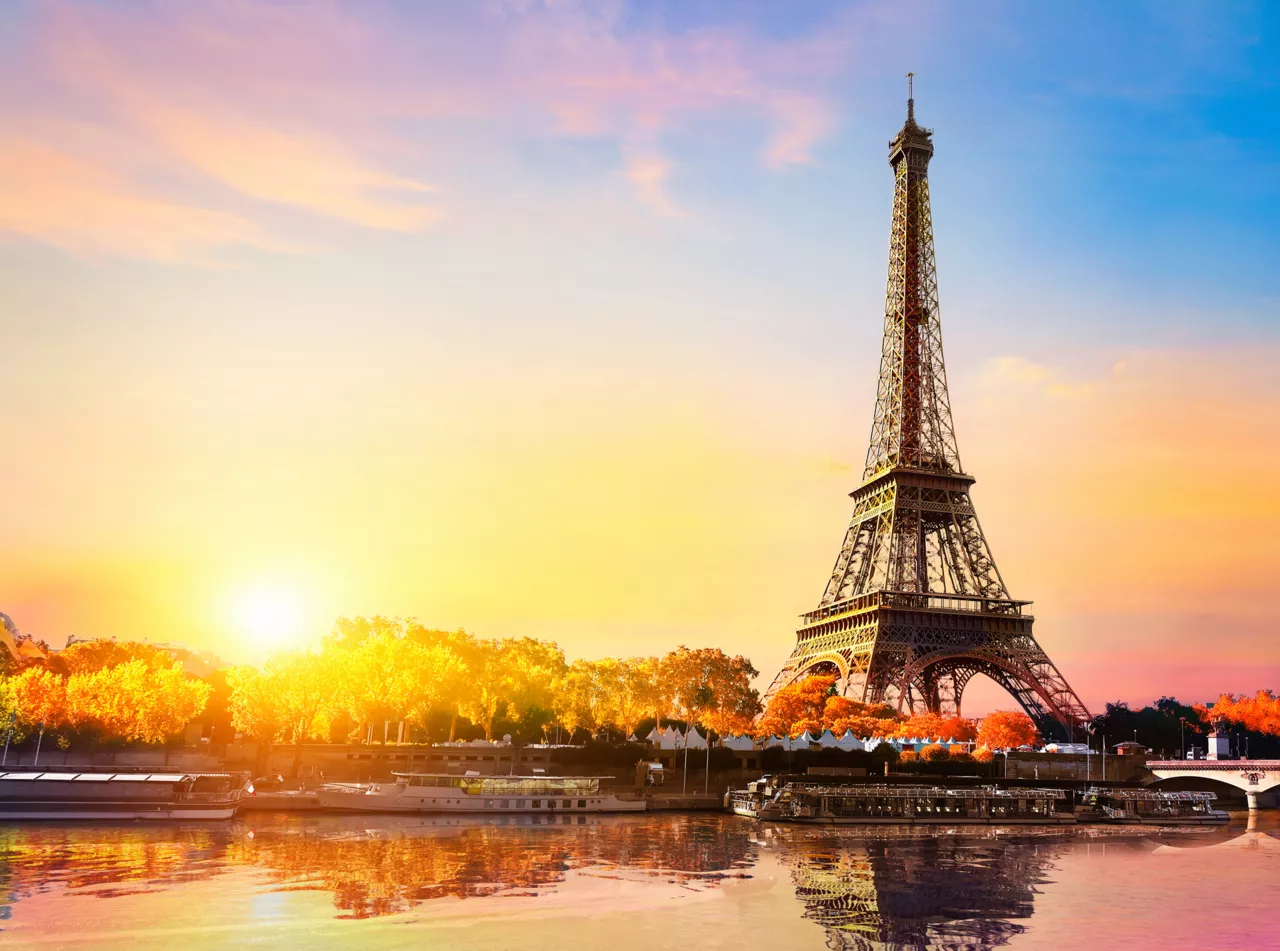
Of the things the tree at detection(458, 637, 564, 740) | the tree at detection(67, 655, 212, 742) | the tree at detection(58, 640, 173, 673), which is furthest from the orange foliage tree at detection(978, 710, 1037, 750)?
the tree at detection(58, 640, 173, 673)

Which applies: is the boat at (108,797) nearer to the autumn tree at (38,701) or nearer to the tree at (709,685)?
the autumn tree at (38,701)

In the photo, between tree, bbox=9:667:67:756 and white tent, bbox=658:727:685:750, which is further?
white tent, bbox=658:727:685:750

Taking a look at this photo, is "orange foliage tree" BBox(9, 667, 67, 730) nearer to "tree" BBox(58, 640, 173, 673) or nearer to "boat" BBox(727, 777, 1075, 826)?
"tree" BBox(58, 640, 173, 673)

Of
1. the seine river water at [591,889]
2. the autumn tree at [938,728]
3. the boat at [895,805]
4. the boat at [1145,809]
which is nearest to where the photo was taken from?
the seine river water at [591,889]

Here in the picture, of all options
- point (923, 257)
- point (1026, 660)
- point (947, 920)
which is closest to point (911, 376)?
point (923, 257)

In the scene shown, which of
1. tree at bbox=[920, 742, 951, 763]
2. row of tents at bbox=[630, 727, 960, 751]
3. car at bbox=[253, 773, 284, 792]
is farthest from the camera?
tree at bbox=[920, 742, 951, 763]

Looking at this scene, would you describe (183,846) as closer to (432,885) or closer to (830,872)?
(432,885)

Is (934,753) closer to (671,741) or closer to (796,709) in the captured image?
(796,709)

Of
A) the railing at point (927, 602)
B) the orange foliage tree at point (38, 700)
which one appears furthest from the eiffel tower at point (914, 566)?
the orange foliage tree at point (38, 700)
